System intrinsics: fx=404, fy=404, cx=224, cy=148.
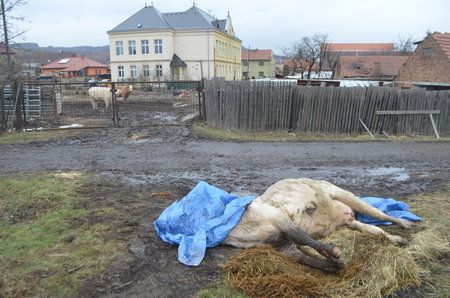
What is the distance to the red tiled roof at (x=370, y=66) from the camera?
47312 mm

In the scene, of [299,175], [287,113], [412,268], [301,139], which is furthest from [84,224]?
[287,113]

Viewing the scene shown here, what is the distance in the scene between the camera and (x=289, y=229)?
4.03 m

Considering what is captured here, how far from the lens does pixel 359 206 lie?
4.95 m

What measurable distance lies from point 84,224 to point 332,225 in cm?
309

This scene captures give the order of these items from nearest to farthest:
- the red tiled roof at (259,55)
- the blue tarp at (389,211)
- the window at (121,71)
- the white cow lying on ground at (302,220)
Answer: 1. the white cow lying on ground at (302,220)
2. the blue tarp at (389,211)
3. the window at (121,71)
4. the red tiled roof at (259,55)

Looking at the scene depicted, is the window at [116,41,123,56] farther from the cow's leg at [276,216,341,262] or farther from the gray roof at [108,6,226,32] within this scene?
the cow's leg at [276,216,341,262]

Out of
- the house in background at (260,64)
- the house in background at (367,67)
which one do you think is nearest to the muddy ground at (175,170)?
the house in background at (367,67)

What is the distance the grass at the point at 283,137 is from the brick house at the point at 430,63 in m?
10.5

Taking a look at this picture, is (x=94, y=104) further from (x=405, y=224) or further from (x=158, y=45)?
(x=158, y=45)

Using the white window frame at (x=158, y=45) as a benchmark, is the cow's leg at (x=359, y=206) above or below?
below

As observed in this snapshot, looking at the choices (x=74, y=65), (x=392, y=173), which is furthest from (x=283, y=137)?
(x=74, y=65)

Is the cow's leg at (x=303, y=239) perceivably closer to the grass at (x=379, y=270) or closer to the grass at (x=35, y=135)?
the grass at (x=379, y=270)

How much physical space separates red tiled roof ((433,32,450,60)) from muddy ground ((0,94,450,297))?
13.3 m

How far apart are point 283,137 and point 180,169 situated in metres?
5.14
